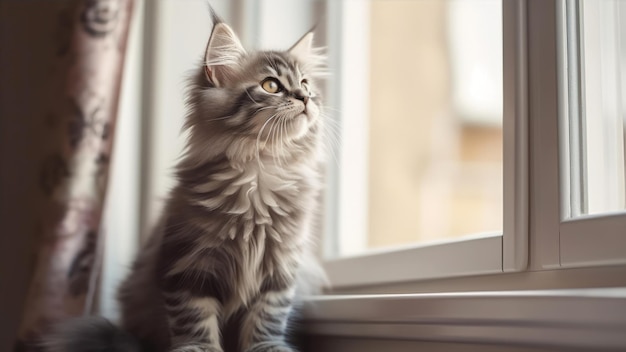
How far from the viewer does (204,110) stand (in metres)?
1.12

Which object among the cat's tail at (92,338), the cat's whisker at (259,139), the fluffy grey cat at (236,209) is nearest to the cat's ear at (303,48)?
the fluffy grey cat at (236,209)

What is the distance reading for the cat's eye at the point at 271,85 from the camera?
1.10 m

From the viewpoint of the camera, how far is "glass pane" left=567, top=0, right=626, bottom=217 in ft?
3.32

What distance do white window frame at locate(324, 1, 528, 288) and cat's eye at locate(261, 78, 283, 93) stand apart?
35cm

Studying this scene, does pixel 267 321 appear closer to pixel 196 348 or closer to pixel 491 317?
pixel 196 348

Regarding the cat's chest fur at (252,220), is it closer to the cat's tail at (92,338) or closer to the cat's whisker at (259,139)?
the cat's whisker at (259,139)

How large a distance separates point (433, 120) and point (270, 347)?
3.60 metres

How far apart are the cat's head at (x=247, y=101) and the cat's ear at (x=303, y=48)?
0.18ft

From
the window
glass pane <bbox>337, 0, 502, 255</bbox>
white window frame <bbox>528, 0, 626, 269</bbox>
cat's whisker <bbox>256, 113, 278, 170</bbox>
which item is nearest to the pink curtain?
the window

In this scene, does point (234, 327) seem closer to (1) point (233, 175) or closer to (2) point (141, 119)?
(1) point (233, 175)

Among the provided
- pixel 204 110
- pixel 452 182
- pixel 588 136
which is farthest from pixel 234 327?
pixel 452 182

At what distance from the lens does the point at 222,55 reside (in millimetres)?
1098

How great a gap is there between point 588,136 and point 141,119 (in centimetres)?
101

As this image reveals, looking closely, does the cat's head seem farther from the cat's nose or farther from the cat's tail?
the cat's tail
